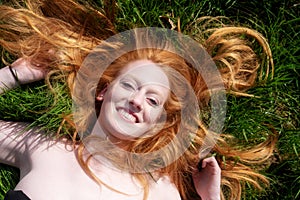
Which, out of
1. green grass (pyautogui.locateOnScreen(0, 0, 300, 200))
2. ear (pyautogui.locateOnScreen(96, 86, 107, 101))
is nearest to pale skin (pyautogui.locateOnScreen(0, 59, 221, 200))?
green grass (pyautogui.locateOnScreen(0, 0, 300, 200))

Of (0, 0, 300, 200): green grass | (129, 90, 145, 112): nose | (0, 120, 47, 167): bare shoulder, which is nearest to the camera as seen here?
(129, 90, 145, 112): nose

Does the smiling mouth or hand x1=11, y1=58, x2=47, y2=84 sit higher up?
hand x1=11, y1=58, x2=47, y2=84

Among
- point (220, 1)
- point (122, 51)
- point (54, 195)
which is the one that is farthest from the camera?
point (220, 1)

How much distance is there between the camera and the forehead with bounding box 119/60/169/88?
2.22 m

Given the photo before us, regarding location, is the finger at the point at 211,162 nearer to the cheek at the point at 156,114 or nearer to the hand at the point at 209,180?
the hand at the point at 209,180

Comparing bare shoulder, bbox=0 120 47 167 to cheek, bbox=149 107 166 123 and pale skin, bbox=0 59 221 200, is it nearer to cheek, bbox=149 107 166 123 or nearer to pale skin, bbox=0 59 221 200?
pale skin, bbox=0 59 221 200

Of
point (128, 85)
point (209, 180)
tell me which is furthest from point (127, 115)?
point (209, 180)

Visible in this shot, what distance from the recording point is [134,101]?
2164 millimetres

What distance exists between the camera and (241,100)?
2535 mm

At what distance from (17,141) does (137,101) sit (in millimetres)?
581

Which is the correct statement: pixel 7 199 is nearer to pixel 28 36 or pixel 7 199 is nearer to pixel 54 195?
pixel 54 195

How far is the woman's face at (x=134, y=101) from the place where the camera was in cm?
219

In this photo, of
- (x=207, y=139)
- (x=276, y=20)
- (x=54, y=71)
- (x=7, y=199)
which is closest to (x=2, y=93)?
(x=54, y=71)

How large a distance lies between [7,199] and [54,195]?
19 centimetres
